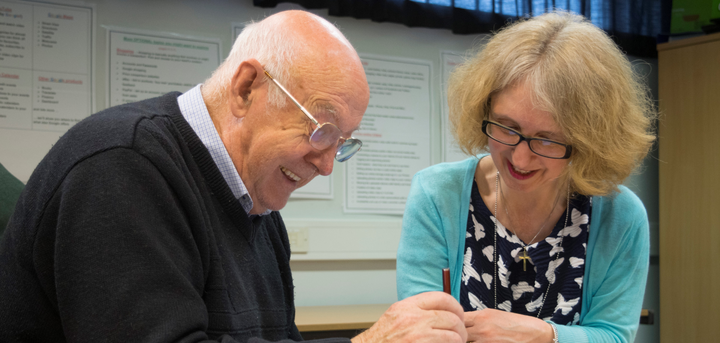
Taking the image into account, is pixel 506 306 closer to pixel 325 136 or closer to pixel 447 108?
pixel 325 136

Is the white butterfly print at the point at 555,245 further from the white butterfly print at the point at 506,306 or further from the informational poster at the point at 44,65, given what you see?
the informational poster at the point at 44,65

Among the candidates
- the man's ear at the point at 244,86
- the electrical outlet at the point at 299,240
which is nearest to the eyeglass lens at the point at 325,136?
the man's ear at the point at 244,86

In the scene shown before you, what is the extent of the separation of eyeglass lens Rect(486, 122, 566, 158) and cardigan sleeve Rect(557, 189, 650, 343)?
251 millimetres

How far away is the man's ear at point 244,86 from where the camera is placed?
0.99m

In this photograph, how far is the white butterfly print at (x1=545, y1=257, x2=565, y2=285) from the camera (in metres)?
1.33

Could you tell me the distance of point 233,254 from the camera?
0.99 meters

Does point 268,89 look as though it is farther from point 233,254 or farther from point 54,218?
point 54,218

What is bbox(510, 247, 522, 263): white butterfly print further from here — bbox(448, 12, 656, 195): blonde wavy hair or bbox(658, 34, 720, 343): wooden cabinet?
bbox(658, 34, 720, 343): wooden cabinet

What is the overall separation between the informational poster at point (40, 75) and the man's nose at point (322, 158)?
1.51m

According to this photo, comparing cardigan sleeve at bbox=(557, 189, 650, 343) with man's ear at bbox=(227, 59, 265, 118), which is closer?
man's ear at bbox=(227, 59, 265, 118)

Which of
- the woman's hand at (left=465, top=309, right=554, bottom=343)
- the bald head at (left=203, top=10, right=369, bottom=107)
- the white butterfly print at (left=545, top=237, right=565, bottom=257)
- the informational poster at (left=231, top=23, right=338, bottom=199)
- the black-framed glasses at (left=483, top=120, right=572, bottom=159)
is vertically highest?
the bald head at (left=203, top=10, right=369, bottom=107)

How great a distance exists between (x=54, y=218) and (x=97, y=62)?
167cm

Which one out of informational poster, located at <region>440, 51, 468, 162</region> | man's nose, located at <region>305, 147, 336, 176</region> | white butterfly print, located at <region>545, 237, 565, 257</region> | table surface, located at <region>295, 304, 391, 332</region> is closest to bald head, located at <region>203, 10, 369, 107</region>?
man's nose, located at <region>305, 147, 336, 176</region>

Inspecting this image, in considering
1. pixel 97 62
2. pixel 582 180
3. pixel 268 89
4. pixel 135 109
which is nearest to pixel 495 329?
pixel 582 180
